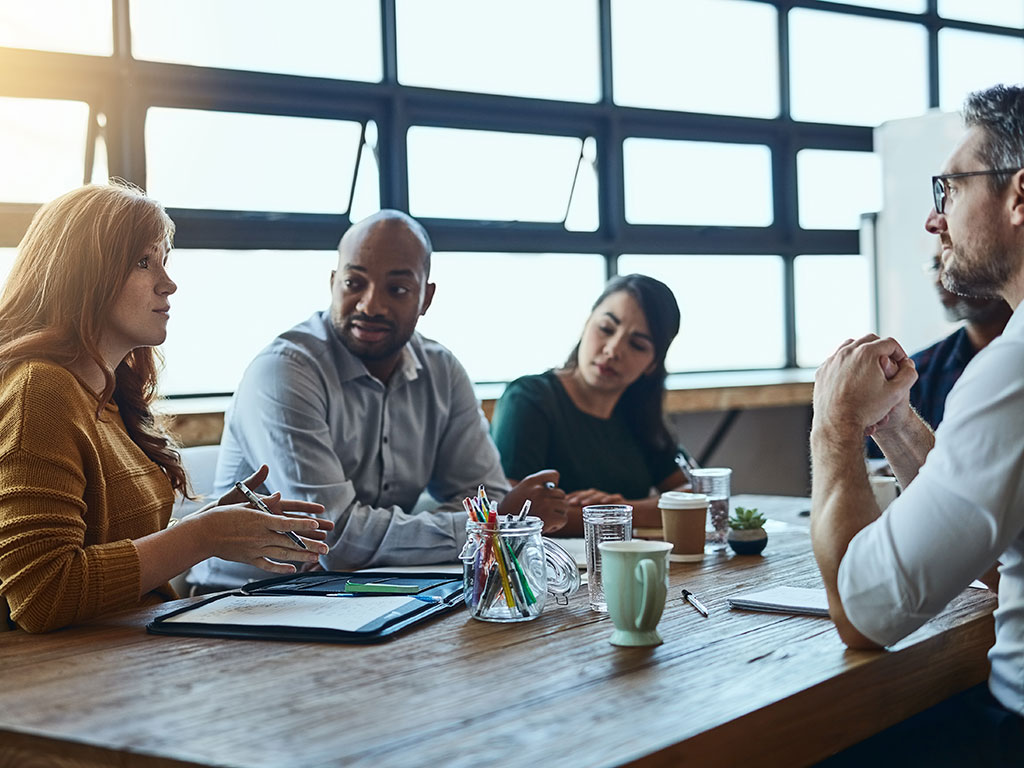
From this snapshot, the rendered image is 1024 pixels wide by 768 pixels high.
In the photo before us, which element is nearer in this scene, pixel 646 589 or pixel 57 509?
pixel 646 589

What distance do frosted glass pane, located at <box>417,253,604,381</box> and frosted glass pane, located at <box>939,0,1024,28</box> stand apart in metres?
2.42

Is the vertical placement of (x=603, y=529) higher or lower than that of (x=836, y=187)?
lower

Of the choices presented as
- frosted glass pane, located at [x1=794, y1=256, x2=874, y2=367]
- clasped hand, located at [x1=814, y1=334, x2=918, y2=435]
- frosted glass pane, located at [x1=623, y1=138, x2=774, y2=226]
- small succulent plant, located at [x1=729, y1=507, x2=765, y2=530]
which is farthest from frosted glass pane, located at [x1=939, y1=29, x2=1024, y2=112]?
clasped hand, located at [x1=814, y1=334, x2=918, y2=435]

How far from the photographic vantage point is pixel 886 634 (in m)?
1.32

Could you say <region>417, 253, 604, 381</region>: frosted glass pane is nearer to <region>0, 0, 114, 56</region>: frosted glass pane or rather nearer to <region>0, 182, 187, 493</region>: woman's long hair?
<region>0, 0, 114, 56</region>: frosted glass pane

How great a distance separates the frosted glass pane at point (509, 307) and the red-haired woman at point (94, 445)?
90.0 inches

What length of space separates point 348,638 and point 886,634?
2.07 feet

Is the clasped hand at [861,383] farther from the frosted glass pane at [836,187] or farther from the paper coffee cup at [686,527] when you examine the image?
the frosted glass pane at [836,187]

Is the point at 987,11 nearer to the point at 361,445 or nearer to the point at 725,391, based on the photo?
the point at 725,391

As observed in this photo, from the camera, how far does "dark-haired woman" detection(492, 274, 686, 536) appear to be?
3049 millimetres

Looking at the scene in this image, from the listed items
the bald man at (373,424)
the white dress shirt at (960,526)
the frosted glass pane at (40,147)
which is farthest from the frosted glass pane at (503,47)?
the white dress shirt at (960,526)

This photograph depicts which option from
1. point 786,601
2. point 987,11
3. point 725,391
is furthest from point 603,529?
point 987,11

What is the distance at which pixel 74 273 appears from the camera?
6.00 ft

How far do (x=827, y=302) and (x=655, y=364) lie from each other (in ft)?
8.07
